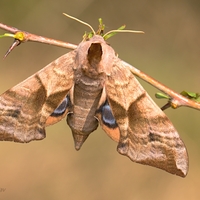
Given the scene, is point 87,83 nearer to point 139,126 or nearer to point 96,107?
point 96,107

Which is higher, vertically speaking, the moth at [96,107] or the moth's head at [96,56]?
the moth's head at [96,56]

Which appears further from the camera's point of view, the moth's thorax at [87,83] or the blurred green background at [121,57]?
the blurred green background at [121,57]

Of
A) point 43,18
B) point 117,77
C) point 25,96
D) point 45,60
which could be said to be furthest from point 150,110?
point 43,18

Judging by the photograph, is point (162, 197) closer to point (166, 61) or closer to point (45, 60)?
point (166, 61)

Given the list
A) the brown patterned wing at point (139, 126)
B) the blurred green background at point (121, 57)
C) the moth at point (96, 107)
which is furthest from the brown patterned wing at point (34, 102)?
the blurred green background at point (121, 57)

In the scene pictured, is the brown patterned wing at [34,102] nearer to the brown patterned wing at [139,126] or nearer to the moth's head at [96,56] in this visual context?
the moth's head at [96,56]

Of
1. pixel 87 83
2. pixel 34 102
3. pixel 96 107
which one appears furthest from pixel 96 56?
pixel 34 102

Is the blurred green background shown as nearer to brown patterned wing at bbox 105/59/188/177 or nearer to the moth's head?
brown patterned wing at bbox 105/59/188/177

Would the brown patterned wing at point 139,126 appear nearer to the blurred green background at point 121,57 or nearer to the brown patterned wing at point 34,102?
the brown patterned wing at point 34,102
